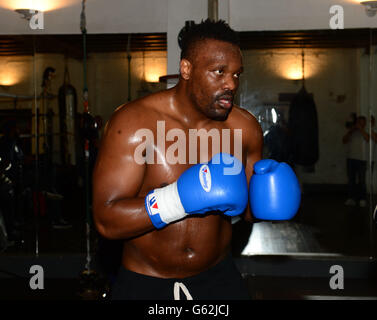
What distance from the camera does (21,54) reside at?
4074 mm

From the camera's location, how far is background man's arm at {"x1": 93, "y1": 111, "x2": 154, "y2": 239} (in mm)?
1452

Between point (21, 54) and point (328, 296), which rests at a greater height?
point (21, 54)

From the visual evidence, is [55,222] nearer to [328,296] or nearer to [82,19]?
[82,19]

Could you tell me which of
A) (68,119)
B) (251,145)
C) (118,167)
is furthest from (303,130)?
(118,167)

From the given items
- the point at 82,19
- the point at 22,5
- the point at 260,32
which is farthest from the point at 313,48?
the point at 22,5

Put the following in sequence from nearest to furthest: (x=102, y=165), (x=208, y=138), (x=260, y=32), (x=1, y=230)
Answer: (x=102, y=165) < (x=208, y=138) < (x=1, y=230) < (x=260, y=32)

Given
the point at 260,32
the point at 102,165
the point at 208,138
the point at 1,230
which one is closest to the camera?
the point at 102,165

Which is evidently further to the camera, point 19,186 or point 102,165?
point 19,186

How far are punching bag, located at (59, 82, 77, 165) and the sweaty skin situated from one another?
2476mm

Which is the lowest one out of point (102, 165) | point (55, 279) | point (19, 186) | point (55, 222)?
point (55, 279)

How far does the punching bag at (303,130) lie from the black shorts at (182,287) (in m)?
2.60

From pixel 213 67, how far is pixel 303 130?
2.74 meters

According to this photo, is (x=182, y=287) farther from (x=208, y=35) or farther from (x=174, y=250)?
(x=208, y=35)

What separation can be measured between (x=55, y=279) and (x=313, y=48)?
9.32 ft
